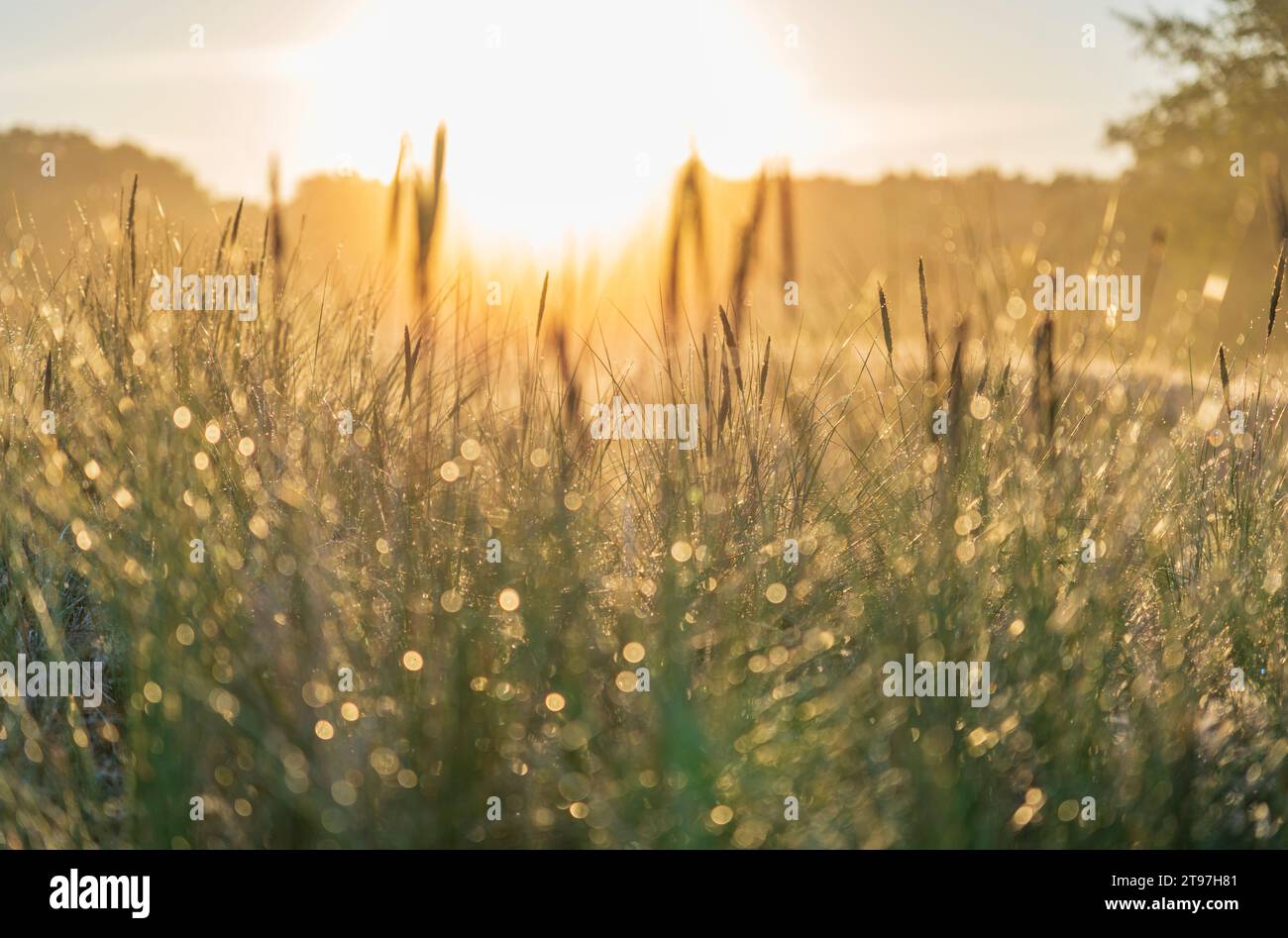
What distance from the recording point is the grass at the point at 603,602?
5.83 ft

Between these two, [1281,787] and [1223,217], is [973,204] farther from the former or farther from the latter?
[1223,217]

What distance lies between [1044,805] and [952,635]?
345 mm

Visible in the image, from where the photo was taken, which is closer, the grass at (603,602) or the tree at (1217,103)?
the grass at (603,602)

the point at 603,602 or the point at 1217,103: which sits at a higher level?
the point at 1217,103

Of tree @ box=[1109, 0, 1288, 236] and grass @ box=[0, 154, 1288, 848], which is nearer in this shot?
grass @ box=[0, 154, 1288, 848]

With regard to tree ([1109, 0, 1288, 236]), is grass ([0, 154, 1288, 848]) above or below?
below

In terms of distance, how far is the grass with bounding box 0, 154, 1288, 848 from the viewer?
5.83 feet

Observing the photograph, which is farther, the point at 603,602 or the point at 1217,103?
the point at 1217,103

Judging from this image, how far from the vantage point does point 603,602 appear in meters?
2.36

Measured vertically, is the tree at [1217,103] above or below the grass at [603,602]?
above

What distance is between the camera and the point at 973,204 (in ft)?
10.0
